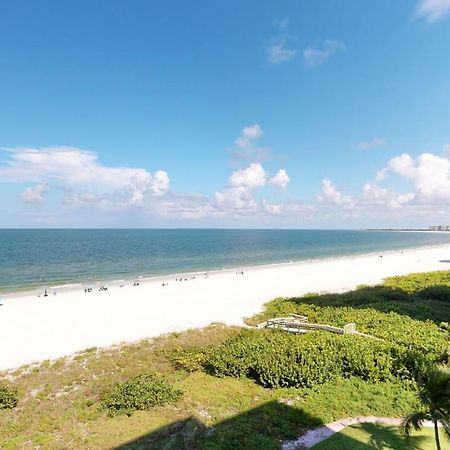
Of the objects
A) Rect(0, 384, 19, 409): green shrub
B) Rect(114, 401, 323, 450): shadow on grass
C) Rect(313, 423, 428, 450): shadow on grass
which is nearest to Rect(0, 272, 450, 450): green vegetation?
Rect(114, 401, 323, 450): shadow on grass

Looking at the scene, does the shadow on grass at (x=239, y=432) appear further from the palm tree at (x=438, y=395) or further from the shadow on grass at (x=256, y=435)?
the palm tree at (x=438, y=395)

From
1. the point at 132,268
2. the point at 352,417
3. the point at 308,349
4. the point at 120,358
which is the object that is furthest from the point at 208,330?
the point at 132,268

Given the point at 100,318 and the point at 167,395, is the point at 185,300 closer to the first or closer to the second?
the point at 100,318

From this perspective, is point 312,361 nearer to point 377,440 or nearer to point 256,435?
point 377,440

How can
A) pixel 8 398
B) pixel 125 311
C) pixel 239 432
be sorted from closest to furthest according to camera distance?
pixel 239 432, pixel 8 398, pixel 125 311

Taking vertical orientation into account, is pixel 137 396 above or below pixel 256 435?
above

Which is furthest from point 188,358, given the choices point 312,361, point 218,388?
point 312,361
